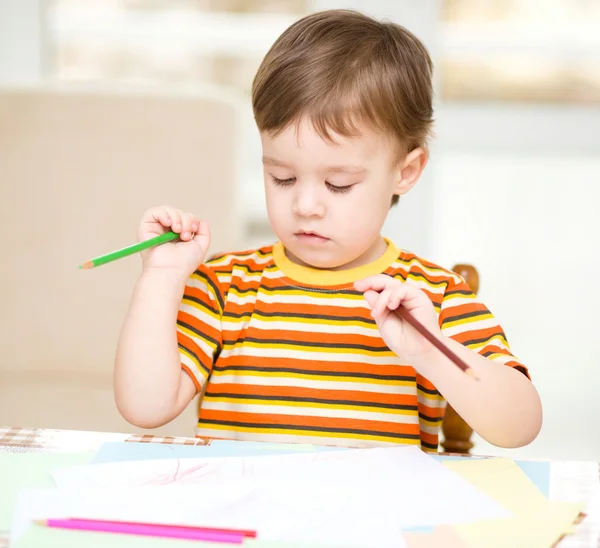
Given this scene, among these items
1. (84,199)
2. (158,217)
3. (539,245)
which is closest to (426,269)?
(158,217)

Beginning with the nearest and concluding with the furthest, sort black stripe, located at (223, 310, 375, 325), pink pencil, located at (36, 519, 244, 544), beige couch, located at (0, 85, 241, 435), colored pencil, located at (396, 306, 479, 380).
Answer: pink pencil, located at (36, 519, 244, 544) → colored pencil, located at (396, 306, 479, 380) → black stripe, located at (223, 310, 375, 325) → beige couch, located at (0, 85, 241, 435)

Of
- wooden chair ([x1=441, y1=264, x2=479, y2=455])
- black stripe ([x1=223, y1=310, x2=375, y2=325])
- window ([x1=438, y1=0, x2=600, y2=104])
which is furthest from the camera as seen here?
window ([x1=438, y1=0, x2=600, y2=104])

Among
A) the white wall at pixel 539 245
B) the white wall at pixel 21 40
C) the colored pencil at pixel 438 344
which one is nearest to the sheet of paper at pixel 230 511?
the colored pencil at pixel 438 344

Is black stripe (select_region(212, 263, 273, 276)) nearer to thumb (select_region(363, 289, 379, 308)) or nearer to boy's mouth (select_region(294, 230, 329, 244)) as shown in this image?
boy's mouth (select_region(294, 230, 329, 244))

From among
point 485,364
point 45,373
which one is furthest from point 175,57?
point 485,364

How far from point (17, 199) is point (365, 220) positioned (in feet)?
3.07

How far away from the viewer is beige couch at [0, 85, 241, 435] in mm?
1617

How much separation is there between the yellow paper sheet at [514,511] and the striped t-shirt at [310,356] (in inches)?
9.8

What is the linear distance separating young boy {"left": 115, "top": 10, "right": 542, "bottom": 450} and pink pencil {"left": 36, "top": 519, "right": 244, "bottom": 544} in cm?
33

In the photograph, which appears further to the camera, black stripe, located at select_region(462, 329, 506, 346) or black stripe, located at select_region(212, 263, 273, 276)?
black stripe, located at select_region(212, 263, 273, 276)

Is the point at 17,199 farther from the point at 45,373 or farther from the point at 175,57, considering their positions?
the point at 175,57

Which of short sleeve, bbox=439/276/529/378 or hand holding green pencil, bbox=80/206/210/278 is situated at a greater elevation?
hand holding green pencil, bbox=80/206/210/278

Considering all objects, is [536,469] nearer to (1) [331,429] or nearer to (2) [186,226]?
(1) [331,429]

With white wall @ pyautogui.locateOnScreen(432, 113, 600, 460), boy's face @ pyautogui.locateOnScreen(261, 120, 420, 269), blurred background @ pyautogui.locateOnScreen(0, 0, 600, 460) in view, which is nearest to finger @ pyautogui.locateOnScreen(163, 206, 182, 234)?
boy's face @ pyautogui.locateOnScreen(261, 120, 420, 269)
